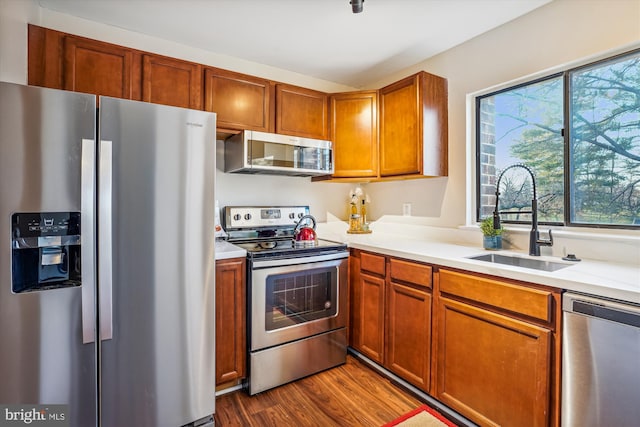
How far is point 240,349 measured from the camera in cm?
202

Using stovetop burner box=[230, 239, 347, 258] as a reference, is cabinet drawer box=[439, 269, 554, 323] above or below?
below

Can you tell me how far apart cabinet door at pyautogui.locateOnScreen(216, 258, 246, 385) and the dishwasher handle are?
1691 mm

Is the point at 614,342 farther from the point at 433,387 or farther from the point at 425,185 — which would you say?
the point at 425,185

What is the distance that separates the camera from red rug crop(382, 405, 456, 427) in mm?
1658

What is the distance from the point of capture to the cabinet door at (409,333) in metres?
1.90

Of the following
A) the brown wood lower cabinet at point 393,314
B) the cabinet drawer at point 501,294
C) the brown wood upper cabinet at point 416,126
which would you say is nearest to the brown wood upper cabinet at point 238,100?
the brown wood upper cabinet at point 416,126

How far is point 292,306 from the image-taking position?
2.19 meters

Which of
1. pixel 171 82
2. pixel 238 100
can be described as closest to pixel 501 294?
pixel 238 100

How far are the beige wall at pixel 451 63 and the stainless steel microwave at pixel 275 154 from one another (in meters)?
0.26

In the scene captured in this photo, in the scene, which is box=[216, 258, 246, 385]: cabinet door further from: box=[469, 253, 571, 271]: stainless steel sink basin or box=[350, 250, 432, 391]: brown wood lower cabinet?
box=[469, 253, 571, 271]: stainless steel sink basin

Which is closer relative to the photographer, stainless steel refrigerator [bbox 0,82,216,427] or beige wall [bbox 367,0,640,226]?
stainless steel refrigerator [bbox 0,82,216,427]

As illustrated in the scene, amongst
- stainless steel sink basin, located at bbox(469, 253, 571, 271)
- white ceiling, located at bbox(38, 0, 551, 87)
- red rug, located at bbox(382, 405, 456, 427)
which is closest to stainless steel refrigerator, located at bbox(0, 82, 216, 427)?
white ceiling, located at bbox(38, 0, 551, 87)

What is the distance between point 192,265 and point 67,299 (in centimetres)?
53

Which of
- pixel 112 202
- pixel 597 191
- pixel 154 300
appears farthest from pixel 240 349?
pixel 597 191
